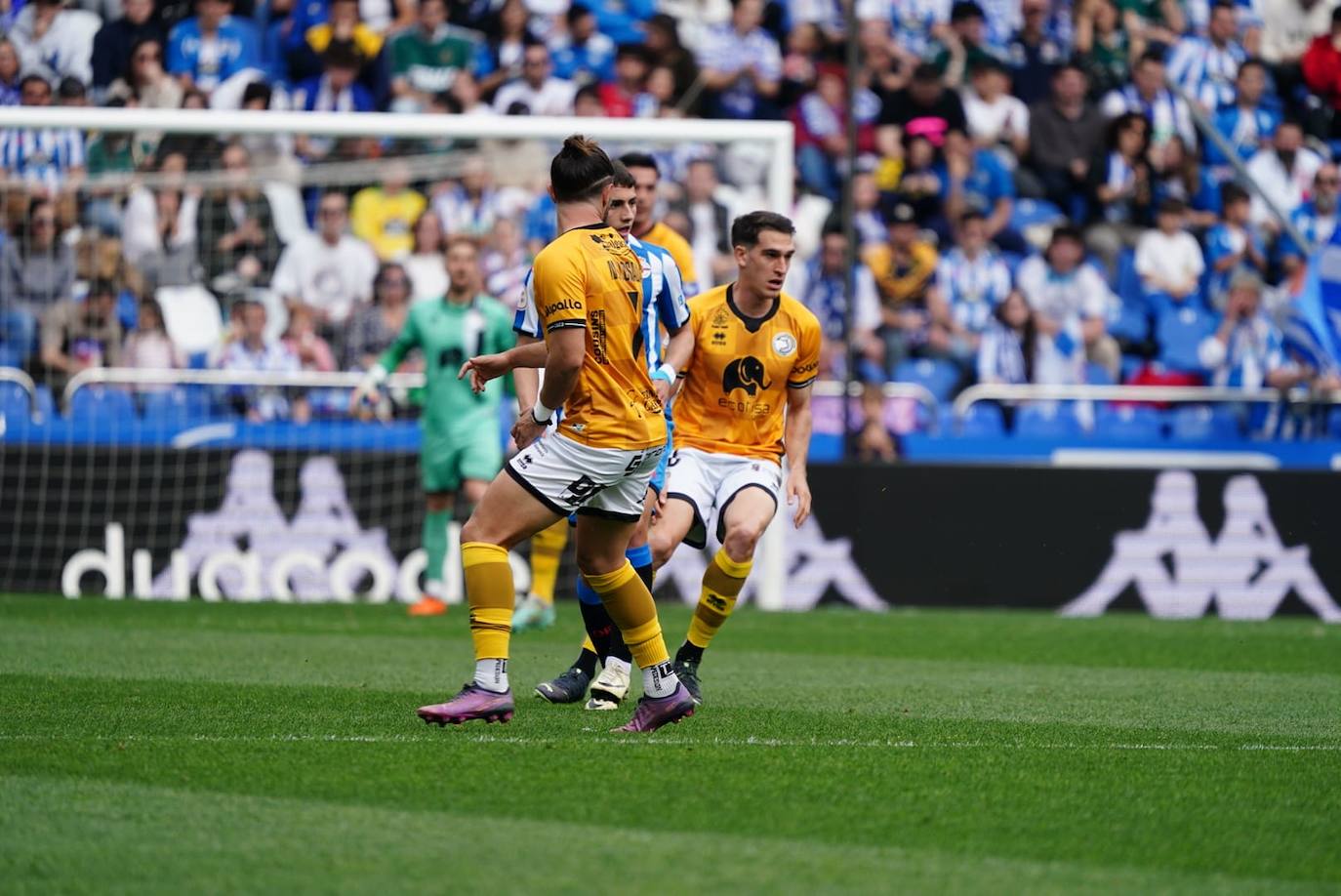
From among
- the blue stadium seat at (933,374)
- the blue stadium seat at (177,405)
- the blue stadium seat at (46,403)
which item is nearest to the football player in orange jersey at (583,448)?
the blue stadium seat at (177,405)

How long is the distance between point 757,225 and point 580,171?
5.83ft

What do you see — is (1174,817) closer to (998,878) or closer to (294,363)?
(998,878)

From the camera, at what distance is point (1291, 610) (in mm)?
15164

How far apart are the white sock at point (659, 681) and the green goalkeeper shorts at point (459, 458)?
6.45 m

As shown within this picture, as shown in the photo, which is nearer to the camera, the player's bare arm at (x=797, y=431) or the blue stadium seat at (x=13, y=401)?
the player's bare arm at (x=797, y=431)

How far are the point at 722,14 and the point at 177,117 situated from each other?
6757mm

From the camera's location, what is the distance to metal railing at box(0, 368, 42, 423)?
14.9 meters

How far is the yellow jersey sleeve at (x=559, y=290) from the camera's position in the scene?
6.54 m

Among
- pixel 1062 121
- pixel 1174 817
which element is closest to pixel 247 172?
pixel 1062 121

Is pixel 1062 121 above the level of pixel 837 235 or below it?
above

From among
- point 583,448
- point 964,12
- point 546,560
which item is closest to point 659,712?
point 583,448

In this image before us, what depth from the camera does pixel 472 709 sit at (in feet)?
22.3

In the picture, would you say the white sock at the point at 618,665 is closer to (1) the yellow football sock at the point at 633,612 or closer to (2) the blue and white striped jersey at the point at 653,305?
(1) the yellow football sock at the point at 633,612

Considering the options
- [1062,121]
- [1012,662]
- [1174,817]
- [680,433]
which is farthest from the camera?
[1062,121]
